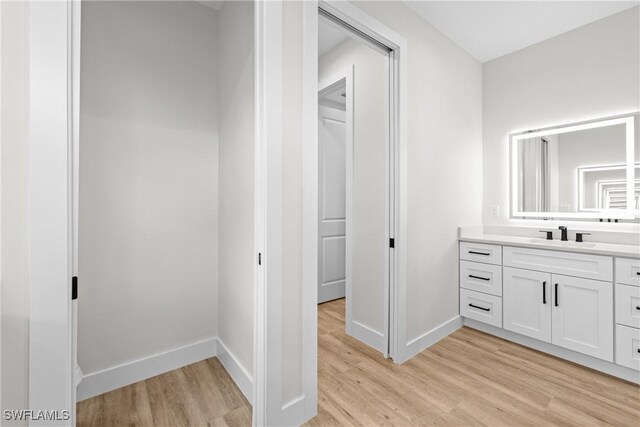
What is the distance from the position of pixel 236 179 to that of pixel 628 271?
262cm

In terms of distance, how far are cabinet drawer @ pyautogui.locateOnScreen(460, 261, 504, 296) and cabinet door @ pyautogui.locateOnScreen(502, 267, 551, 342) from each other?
0.15ft

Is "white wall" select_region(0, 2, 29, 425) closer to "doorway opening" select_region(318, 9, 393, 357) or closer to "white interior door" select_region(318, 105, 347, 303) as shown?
"doorway opening" select_region(318, 9, 393, 357)

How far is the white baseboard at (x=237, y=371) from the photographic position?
168cm

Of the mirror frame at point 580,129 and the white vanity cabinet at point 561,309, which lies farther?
the mirror frame at point 580,129

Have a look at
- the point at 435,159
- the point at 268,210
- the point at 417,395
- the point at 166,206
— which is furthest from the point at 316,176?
the point at 417,395

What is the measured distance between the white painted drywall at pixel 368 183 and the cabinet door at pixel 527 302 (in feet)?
3.63

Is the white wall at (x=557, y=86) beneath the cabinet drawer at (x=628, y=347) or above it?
above

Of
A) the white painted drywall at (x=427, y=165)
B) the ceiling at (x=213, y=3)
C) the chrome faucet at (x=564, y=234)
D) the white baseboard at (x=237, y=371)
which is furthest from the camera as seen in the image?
the chrome faucet at (x=564, y=234)

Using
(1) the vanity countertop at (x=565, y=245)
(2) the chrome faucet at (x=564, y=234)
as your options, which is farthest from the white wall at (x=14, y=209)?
(2) the chrome faucet at (x=564, y=234)

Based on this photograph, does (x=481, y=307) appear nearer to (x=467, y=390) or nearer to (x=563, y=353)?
(x=563, y=353)

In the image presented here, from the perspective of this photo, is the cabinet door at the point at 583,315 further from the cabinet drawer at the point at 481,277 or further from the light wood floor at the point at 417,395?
the cabinet drawer at the point at 481,277

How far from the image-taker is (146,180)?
196cm

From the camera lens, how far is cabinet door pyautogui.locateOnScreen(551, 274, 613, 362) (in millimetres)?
1946

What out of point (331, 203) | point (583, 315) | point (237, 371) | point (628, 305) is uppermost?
point (331, 203)
